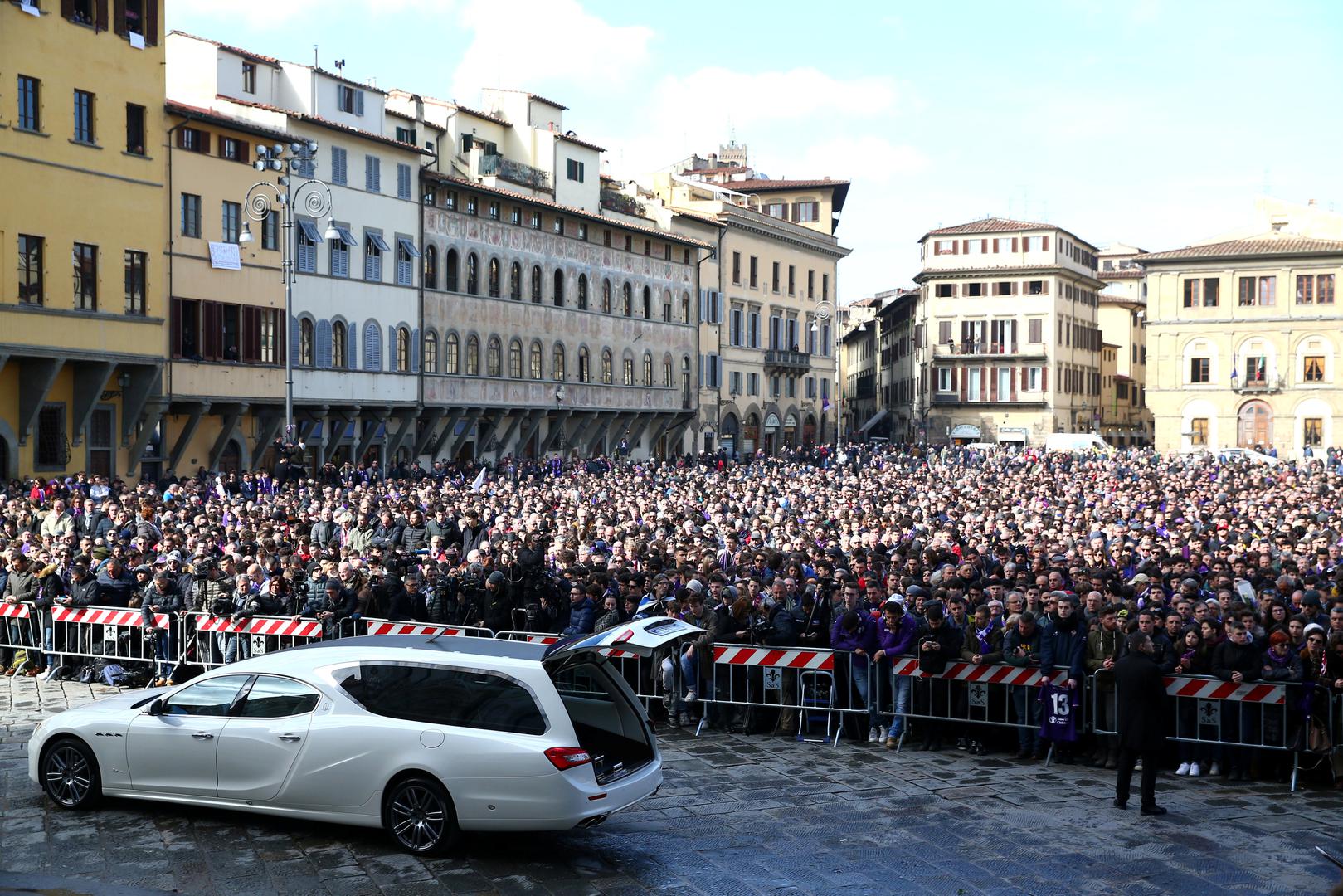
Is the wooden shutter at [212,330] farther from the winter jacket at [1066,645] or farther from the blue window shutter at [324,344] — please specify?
the winter jacket at [1066,645]

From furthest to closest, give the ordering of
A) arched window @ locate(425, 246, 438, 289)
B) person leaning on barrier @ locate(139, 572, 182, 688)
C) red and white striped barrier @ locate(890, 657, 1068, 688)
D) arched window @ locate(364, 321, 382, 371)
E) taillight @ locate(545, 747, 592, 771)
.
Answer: arched window @ locate(425, 246, 438, 289) < arched window @ locate(364, 321, 382, 371) < person leaning on barrier @ locate(139, 572, 182, 688) < red and white striped barrier @ locate(890, 657, 1068, 688) < taillight @ locate(545, 747, 592, 771)

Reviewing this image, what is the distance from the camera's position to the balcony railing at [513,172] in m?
50.5

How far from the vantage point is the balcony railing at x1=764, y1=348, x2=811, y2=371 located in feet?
233

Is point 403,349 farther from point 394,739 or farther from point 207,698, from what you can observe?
point 394,739

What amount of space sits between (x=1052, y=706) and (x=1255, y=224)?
7458cm

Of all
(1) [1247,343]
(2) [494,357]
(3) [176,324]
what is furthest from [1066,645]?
(1) [1247,343]

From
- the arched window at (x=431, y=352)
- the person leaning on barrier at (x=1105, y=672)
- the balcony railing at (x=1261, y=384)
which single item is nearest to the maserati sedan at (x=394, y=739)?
the person leaning on barrier at (x=1105, y=672)

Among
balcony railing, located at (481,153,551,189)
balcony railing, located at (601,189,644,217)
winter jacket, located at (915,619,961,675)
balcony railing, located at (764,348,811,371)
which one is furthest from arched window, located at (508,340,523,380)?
winter jacket, located at (915,619,961,675)

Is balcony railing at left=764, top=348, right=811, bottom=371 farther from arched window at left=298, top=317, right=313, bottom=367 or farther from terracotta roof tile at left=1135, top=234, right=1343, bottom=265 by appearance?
arched window at left=298, top=317, right=313, bottom=367

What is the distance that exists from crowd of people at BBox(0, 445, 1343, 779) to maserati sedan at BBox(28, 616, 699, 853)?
3830mm

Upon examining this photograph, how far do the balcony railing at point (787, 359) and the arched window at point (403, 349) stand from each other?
2799 cm

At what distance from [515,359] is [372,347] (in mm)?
8072

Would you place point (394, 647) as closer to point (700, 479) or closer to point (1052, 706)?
point (1052, 706)

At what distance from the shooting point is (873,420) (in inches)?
3846
